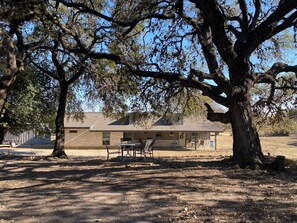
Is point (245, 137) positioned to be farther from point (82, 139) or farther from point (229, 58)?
point (82, 139)

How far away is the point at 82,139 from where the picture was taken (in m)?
49.8

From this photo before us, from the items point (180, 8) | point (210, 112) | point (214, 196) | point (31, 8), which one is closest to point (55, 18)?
point (31, 8)

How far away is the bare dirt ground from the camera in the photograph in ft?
18.1

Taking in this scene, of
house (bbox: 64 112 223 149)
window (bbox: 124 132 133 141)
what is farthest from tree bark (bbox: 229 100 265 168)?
window (bbox: 124 132 133 141)

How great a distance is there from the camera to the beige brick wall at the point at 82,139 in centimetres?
4944

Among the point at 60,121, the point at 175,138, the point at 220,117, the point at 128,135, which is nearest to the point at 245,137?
the point at 220,117

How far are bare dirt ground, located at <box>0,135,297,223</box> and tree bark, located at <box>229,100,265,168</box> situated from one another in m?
0.86

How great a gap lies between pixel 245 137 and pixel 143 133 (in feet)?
119

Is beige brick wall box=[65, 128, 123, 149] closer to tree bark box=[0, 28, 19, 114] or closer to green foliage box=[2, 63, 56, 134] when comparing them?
green foliage box=[2, 63, 56, 134]

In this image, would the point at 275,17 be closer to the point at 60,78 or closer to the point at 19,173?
the point at 19,173

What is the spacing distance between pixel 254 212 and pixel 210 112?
7704mm

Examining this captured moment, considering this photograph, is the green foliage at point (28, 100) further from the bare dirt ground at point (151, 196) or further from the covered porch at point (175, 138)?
the covered porch at point (175, 138)

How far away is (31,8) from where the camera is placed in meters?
10.4

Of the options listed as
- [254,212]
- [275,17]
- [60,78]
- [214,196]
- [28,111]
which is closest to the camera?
[254,212]
